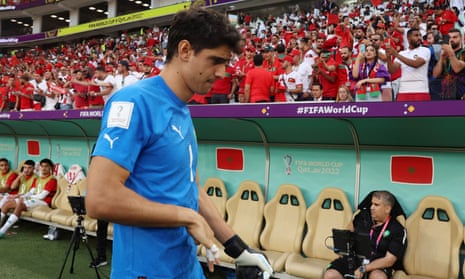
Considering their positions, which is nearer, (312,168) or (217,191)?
(312,168)

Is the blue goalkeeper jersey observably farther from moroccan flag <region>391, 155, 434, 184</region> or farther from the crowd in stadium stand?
moroccan flag <region>391, 155, 434, 184</region>

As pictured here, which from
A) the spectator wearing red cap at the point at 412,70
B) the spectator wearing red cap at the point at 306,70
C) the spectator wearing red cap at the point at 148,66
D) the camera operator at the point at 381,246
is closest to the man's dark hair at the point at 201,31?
the camera operator at the point at 381,246

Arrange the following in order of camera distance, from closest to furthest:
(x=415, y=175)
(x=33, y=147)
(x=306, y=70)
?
(x=415, y=175), (x=306, y=70), (x=33, y=147)

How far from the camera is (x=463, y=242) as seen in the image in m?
4.58

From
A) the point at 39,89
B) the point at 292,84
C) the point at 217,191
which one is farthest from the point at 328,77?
the point at 39,89

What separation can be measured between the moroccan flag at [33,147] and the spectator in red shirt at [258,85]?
5979mm

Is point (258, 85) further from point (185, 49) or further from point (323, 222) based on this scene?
point (185, 49)

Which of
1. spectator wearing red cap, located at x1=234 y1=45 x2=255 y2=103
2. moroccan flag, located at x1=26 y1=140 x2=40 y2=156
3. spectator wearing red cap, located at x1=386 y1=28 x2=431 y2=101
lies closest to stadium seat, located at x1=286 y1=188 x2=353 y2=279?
spectator wearing red cap, located at x1=386 y1=28 x2=431 y2=101

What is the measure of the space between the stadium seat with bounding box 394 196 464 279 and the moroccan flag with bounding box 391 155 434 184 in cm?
30

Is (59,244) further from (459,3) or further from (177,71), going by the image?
(459,3)

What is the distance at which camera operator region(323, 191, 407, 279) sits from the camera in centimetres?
424

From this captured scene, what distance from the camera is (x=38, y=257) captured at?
6613 mm

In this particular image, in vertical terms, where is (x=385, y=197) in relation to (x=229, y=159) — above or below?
below

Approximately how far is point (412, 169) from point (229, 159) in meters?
2.75
